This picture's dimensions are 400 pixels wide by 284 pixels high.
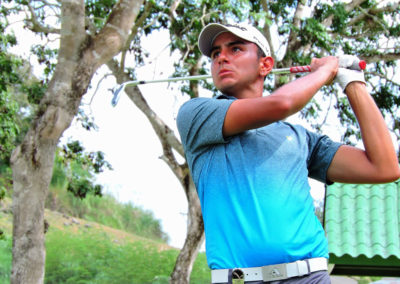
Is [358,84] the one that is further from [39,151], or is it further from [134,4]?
[134,4]

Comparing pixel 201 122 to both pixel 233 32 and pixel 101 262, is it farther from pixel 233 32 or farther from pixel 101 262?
pixel 101 262

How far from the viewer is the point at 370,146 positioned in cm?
200

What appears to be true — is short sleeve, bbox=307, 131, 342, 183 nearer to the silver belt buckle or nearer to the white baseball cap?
the white baseball cap

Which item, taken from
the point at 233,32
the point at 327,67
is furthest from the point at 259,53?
the point at 327,67

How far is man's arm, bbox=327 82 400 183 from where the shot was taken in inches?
78.3

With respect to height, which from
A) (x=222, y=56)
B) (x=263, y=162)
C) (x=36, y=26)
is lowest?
(x=263, y=162)

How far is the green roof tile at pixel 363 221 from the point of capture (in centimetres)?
664

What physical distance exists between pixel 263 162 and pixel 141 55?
10.7 m

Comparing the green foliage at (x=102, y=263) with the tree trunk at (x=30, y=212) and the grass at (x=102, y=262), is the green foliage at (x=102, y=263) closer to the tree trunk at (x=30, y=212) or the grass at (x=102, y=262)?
the grass at (x=102, y=262)

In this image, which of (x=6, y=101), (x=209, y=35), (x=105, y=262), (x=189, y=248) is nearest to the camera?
(x=209, y=35)

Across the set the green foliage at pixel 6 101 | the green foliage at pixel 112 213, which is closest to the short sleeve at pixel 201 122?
the green foliage at pixel 6 101

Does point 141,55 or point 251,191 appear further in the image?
point 141,55

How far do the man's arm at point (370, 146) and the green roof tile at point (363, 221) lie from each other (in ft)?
15.9

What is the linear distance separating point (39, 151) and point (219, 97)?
5.28m
